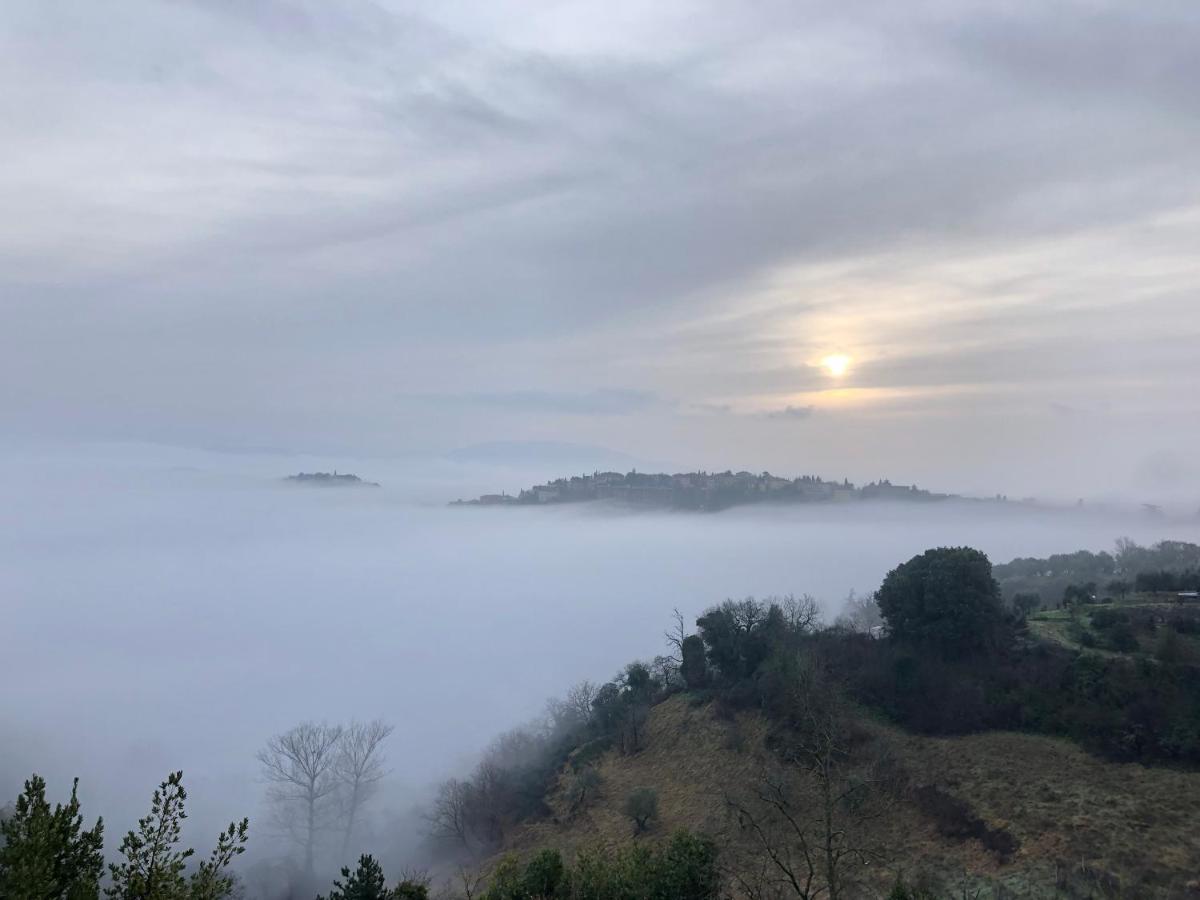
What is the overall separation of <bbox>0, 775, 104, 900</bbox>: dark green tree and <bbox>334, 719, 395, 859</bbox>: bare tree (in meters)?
31.9

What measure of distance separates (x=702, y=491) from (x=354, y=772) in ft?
301

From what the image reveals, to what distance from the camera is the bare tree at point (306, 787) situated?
38656 millimetres

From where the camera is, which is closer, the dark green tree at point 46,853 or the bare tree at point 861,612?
the dark green tree at point 46,853

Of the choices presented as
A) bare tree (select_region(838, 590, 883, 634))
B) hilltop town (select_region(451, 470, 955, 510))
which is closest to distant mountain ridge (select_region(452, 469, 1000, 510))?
hilltop town (select_region(451, 470, 955, 510))

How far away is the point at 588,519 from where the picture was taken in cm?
13525

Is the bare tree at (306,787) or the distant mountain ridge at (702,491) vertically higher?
the distant mountain ridge at (702,491)

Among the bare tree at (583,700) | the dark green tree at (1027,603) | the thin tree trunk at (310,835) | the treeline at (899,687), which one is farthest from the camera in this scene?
the dark green tree at (1027,603)

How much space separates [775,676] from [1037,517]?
11009 centimetres

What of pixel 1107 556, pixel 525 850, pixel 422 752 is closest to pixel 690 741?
pixel 525 850

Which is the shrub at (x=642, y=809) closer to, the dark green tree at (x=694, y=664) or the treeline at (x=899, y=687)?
the treeline at (x=899, y=687)

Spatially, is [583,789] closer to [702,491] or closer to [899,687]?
[899,687]

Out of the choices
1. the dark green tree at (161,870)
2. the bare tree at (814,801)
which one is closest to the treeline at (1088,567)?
the bare tree at (814,801)

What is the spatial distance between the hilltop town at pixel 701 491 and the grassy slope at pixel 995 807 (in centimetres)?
9293

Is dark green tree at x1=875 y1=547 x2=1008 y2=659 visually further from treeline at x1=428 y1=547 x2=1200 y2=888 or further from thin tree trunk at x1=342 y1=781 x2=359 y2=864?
thin tree trunk at x1=342 y1=781 x2=359 y2=864
